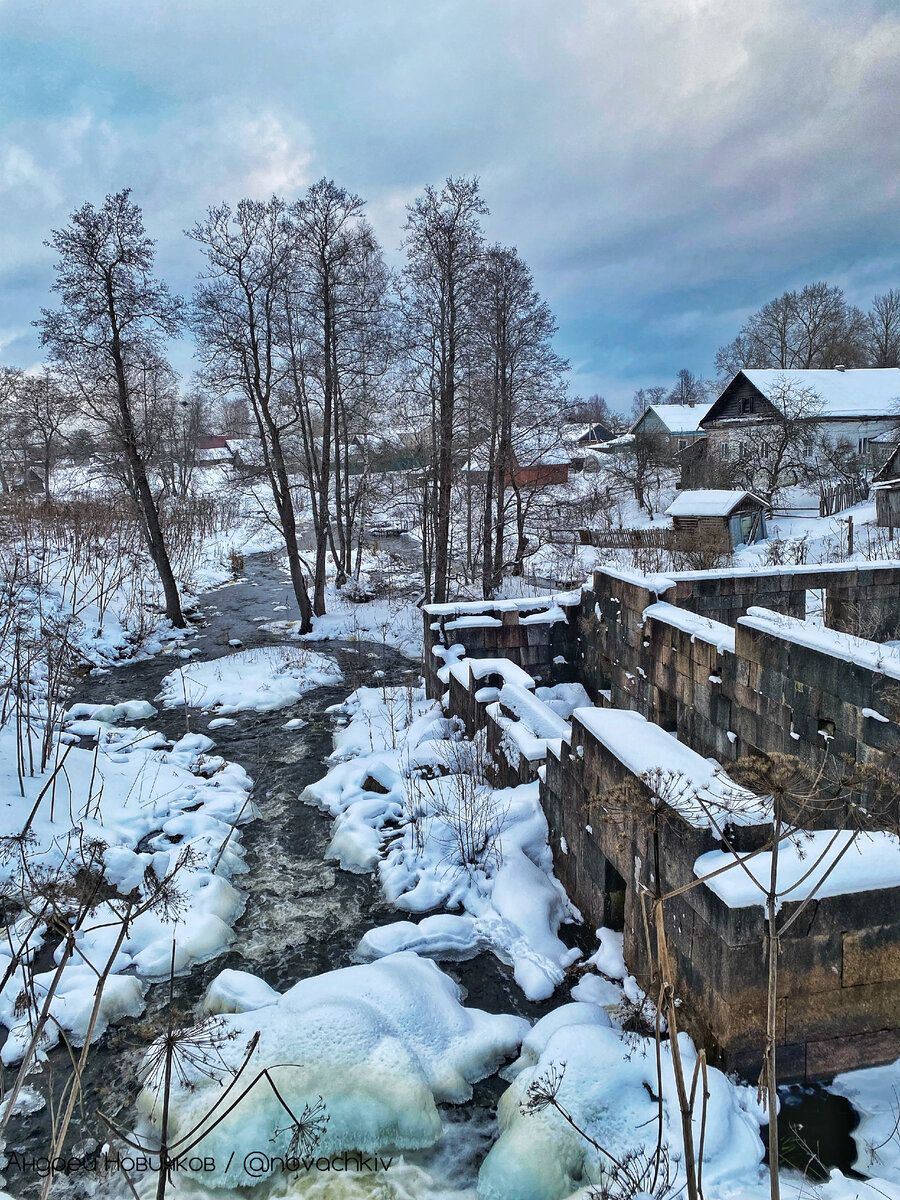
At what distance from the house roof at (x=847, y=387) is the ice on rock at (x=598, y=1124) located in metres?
31.1

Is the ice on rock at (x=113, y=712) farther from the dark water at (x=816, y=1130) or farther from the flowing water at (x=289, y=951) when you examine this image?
the dark water at (x=816, y=1130)

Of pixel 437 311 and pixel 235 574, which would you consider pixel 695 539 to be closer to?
pixel 437 311

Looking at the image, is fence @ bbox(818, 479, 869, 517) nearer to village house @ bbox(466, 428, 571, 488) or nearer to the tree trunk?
village house @ bbox(466, 428, 571, 488)

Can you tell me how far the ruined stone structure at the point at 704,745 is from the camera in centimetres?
400

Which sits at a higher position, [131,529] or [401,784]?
[131,529]

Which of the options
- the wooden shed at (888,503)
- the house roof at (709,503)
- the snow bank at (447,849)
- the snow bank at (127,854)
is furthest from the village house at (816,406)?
the snow bank at (127,854)

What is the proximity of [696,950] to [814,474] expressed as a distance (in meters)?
30.3

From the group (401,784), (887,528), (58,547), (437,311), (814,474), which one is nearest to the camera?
(401,784)

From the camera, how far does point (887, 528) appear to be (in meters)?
21.0

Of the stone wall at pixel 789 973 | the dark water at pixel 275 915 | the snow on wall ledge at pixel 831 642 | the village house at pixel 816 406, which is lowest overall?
the dark water at pixel 275 915

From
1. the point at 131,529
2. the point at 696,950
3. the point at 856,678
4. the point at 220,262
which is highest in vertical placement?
the point at 220,262

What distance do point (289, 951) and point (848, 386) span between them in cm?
3425

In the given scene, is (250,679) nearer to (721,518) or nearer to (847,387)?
(721,518)

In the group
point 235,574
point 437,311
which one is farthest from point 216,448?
point 437,311
